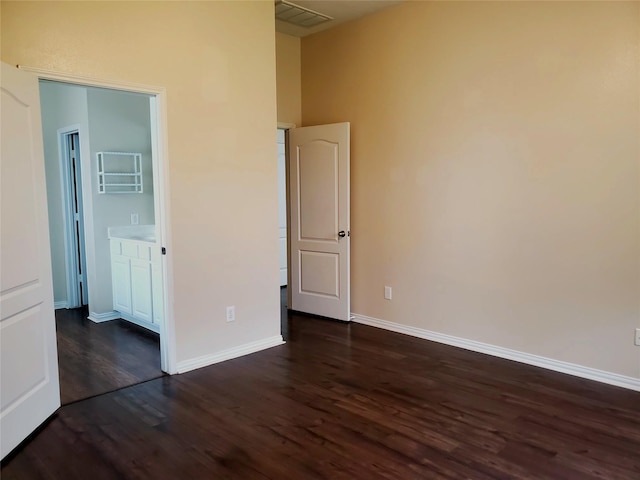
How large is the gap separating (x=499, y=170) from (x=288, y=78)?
2620mm

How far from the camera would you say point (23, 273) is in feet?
8.26

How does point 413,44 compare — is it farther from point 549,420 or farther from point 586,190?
point 549,420

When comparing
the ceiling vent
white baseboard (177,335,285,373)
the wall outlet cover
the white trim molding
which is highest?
the ceiling vent

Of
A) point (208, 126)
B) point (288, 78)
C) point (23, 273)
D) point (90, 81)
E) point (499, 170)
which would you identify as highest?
point (288, 78)

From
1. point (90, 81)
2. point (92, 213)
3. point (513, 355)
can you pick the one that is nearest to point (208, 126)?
point (90, 81)

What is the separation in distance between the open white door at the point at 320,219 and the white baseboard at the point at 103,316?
2.00 metres

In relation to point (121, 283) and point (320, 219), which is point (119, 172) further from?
point (320, 219)

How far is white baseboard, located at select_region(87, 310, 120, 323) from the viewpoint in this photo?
499 cm

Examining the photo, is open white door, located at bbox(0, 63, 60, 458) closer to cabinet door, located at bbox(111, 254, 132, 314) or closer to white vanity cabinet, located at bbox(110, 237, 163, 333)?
white vanity cabinet, located at bbox(110, 237, 163, 333)

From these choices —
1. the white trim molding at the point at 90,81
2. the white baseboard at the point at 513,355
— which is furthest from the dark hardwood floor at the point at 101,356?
the white baseboard at the point at 513,355

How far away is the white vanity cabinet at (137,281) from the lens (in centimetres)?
440

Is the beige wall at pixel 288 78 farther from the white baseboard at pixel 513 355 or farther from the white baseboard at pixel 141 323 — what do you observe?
the white baseboard at pixel 141 323

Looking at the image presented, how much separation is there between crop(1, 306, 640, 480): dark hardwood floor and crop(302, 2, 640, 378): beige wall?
1.69ft

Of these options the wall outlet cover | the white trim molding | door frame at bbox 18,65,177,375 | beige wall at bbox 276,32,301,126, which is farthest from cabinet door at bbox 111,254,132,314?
the wall outlet cover
